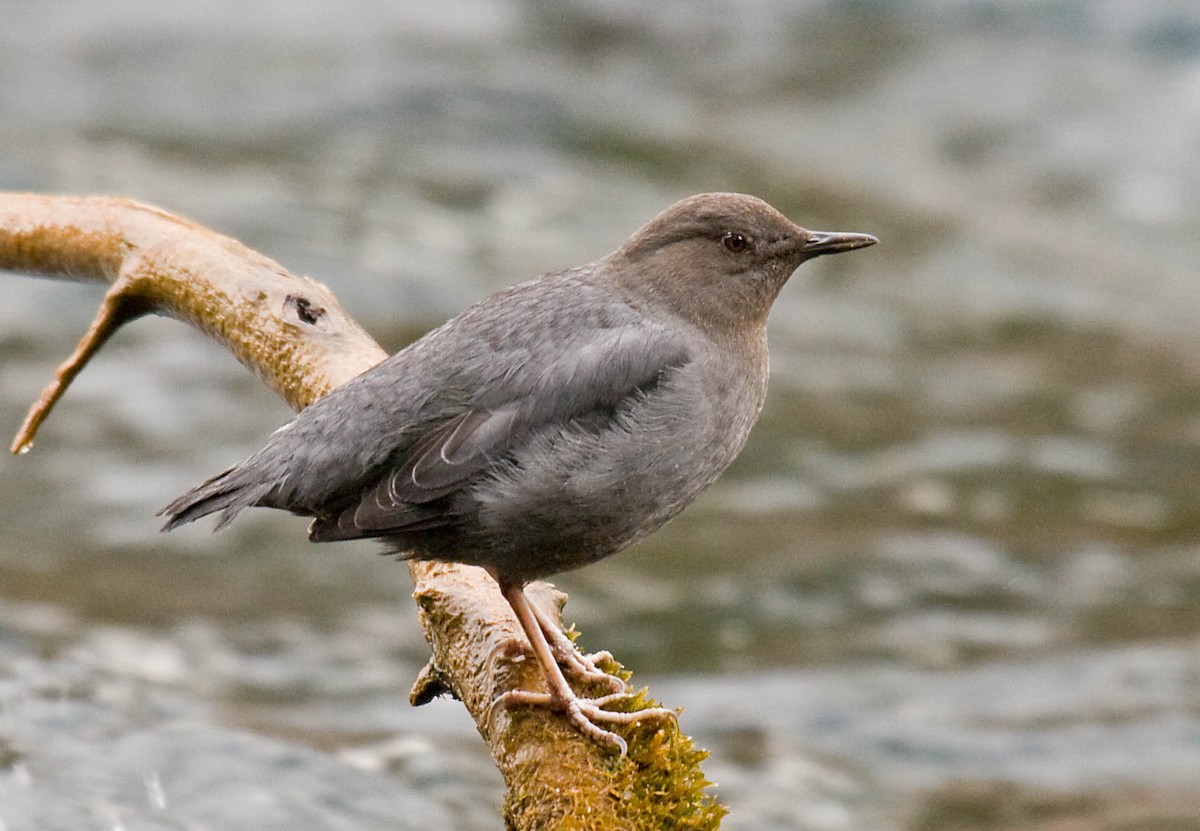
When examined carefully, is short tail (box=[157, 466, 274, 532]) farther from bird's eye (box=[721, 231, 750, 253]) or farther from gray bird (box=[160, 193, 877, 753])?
bird's eye (box=[721, 231, 750, 253])

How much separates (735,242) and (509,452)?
856mm

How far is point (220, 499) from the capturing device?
136 inches

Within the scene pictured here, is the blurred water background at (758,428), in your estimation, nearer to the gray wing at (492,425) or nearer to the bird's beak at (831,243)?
the gray wing at (492,425)

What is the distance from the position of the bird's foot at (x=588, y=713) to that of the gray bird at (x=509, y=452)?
73 millimetres

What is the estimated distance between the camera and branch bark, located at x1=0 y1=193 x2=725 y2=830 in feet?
10.3

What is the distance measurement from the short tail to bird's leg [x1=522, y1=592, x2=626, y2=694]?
2.10ft

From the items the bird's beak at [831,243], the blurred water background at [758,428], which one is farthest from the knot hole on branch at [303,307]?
the blurred water background at [758,428]

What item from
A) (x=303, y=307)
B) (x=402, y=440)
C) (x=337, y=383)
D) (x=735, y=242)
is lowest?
(x=402, y=440)

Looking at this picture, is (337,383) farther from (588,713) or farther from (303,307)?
(588,713)

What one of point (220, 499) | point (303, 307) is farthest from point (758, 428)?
point (220, 499)

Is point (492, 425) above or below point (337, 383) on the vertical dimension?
below

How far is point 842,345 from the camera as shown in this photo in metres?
10.5

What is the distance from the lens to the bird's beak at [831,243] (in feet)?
12.9

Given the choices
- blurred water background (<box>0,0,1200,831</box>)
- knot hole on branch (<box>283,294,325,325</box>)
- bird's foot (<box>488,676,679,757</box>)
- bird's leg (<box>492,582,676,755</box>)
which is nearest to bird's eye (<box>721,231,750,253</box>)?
knot hole on branch (<box>283,294,325,325</box>)
